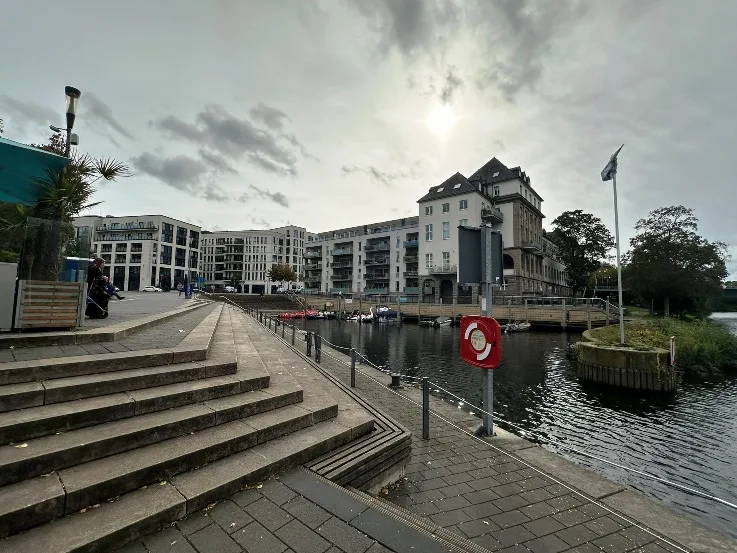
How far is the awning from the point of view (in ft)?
18.1

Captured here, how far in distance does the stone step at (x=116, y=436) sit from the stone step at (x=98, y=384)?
0.55 meters

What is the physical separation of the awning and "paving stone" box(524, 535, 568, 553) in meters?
8.21

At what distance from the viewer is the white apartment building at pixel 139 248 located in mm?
85812

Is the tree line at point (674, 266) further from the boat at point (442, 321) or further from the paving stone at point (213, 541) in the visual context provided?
the paving stone at point (213, 541)

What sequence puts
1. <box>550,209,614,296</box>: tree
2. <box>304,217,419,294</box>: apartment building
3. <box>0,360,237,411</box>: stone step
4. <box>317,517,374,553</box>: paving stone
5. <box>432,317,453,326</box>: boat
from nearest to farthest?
<box>317,517,374,553</box>: paving stone
<box>0,360,237,411</box>: stone step
<box>432,317,453,326</box>: boat
<box>550,209,614,296</box>: tree
<box>304,217,419,294</box>: apartment building

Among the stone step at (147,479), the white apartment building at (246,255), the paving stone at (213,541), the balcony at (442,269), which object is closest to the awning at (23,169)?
the stone step at (147,479)

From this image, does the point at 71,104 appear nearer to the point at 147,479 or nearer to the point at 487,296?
the point at 147,479

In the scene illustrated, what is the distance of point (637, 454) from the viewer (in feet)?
26.1

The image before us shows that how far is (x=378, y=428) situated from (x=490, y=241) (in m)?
3.46

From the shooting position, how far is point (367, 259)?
74250mm

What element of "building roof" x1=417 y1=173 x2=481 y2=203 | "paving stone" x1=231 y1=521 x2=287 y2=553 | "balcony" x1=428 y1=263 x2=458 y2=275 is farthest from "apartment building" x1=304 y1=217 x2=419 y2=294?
"paving stone" x1=231 y1=521 x2=287 y2=553

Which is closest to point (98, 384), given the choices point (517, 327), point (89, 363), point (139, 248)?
point (89, 363)

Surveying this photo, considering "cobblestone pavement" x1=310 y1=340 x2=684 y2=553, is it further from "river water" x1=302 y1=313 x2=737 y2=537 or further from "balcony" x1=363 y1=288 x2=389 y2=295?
"balcony" x1=363 y1=288 x2=389 y2=295

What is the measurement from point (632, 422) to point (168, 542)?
11980mm
